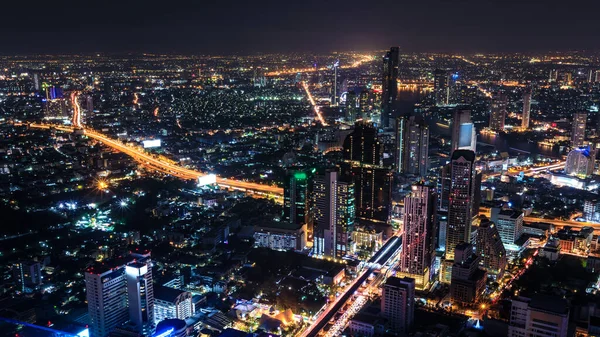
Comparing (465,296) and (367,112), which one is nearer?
(465,296)

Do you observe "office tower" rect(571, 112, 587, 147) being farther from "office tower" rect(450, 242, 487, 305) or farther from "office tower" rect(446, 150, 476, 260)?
"office tower" rect(450, 242, 487, 305)

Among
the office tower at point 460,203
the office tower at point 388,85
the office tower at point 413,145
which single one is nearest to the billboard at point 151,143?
the office tower at point 413,145

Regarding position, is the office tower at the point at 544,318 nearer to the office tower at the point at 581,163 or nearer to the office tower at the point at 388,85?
the office tower at the point at 581,163

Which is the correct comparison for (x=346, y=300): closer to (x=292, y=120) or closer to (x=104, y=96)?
(x=292, y=120)

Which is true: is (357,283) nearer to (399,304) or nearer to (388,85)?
(399,304)

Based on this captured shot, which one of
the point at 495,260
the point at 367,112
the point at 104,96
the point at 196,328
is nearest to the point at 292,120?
the point at 367,112

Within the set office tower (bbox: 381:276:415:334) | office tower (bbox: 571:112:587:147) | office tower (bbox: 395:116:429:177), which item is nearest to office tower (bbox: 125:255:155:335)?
office tower (bbox: 381:276:415:334)
